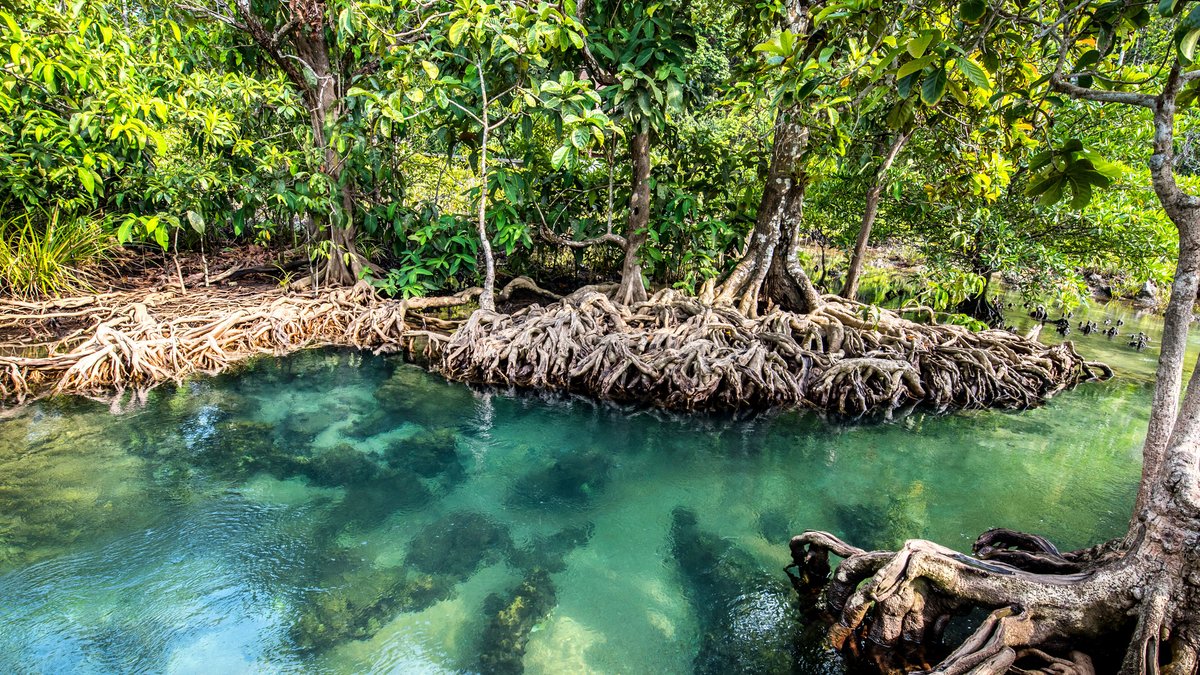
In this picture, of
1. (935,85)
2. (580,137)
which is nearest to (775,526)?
(935,85)

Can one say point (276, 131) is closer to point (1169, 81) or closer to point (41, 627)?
point (41, 627)

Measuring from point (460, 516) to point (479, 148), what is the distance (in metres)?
5.11

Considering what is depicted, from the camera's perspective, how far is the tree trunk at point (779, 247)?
7.31 m

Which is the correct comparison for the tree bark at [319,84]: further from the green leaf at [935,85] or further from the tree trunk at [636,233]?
the green leaf at [935,85]

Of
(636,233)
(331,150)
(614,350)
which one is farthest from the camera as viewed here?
(331,150)

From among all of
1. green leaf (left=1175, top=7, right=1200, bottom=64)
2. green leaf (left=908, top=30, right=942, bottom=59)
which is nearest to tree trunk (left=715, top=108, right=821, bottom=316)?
green leaf (left=908, top=30, right=942, bottom=59)

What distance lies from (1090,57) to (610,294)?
240 inches

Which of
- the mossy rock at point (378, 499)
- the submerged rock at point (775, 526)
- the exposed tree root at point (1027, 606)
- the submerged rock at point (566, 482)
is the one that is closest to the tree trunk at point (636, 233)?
the submerged rock at point (566, 482)

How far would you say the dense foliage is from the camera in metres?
5.84

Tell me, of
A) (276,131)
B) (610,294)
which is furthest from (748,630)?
(276,131)

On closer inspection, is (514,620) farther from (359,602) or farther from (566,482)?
(566,482)

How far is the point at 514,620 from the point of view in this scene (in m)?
3.21

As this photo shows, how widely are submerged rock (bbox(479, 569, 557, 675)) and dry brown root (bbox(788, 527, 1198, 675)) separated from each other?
153cm

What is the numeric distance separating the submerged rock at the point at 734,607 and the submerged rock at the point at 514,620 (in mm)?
852
